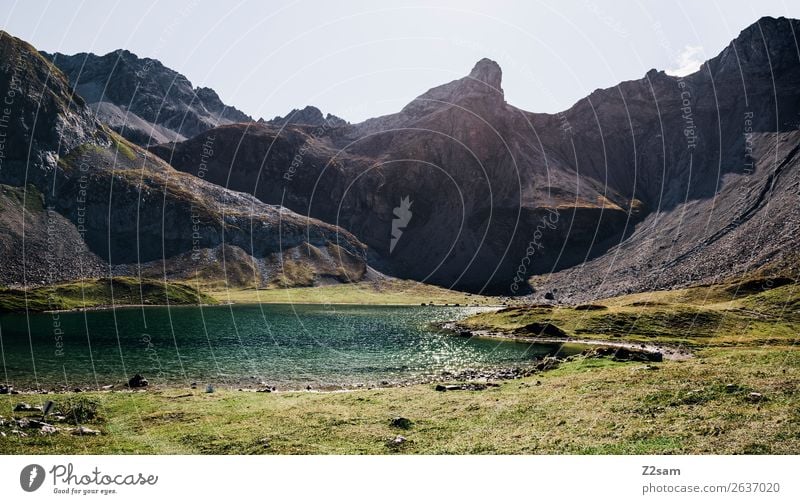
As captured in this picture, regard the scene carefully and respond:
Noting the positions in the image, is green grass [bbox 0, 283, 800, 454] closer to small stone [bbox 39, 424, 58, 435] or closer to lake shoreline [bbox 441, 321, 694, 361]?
small stone [bbox 39, 424, 58, 435]

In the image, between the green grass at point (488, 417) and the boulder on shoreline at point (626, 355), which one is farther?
the boulder on shoreline at point (626, 355)

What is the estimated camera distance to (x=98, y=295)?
154 metres

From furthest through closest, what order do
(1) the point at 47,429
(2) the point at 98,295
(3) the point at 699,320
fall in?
1. (2) the point at 98,295
2. (3) the point at 699,320
3. (1) the point at 47,429

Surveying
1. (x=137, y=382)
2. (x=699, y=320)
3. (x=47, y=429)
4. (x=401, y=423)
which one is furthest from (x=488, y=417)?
(x=699, y=320)

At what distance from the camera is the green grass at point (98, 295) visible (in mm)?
127500

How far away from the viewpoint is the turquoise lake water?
56250mm

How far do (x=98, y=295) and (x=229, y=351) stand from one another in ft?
341

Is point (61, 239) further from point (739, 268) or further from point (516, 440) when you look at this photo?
point (739, 268)

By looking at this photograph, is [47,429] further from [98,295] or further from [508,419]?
[98,295]

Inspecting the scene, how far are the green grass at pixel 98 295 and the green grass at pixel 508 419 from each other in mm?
111312

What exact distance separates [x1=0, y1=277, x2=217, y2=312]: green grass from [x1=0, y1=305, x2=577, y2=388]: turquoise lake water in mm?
13019

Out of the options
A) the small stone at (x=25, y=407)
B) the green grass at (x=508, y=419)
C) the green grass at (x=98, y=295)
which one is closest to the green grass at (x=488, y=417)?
the green grass at (x=508, y=419)

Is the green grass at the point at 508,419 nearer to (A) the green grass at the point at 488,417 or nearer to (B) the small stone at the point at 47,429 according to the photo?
(A) the green grass at the point at 488,417
